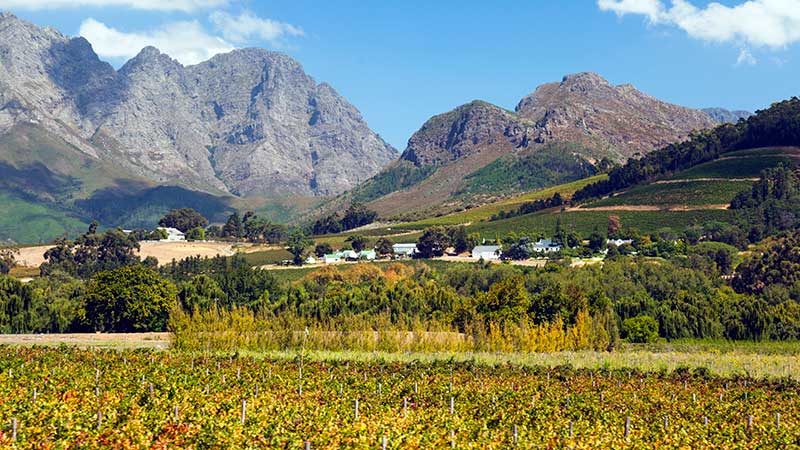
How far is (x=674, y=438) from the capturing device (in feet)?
97.2

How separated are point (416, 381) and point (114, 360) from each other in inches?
775

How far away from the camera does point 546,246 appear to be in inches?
6855

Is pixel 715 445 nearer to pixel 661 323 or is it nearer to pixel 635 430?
pixel 635 430

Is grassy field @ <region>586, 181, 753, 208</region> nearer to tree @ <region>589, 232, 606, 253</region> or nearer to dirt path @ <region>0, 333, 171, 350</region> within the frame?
→ tree @ <region>589, 232, 606, 253</region>

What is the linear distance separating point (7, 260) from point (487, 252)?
105131 mm

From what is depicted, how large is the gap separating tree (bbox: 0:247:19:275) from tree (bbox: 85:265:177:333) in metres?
85.1

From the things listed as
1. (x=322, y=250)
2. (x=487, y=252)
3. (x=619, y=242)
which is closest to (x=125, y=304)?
(x=487, y=252)

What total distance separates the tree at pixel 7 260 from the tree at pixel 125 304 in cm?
8506

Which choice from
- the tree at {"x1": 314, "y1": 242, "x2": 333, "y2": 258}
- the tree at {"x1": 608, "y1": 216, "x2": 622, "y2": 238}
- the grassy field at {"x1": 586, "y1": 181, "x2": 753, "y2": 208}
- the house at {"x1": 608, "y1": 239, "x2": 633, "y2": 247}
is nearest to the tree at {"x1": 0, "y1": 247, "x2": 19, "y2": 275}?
the tree at {"x1": 314, "y1": 242, "x2": 333, "y2": 258}

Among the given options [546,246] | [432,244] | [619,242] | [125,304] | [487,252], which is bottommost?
[619,242]

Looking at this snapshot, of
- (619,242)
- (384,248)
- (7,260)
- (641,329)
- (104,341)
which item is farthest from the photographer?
(384,248)

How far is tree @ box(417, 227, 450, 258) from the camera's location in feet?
595

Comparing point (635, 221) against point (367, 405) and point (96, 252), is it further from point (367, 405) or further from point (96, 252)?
point (367, 405)

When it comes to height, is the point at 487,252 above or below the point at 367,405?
below
